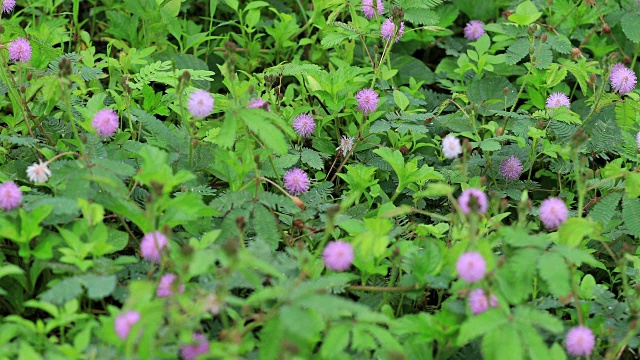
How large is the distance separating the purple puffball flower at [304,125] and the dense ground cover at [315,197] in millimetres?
18

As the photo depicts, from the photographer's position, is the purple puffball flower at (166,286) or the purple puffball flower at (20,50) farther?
the purple puffball flower at (20,50)

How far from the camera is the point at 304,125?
2.63m

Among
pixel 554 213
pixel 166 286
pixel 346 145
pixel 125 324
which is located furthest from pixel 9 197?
pixel 554 213

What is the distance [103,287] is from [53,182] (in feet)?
1.21

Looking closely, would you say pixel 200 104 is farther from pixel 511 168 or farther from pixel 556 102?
pixel 556 102

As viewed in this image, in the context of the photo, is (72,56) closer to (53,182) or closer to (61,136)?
(61,136)

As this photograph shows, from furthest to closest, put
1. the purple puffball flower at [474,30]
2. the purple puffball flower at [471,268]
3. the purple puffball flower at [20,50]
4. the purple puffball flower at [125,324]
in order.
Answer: the purple puffball flower at [474,30] → the purple puffball flower at [20,50] → the purple puffball flower at [471,268] → the purple puffball flower at [125,324]

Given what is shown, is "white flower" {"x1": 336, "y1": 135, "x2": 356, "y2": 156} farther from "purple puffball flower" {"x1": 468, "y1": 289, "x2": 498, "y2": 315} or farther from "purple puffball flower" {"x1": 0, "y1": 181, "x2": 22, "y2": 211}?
"purple puffball flower" {"x1": 0, "y1": 181, "x2": 22, "y2": 211}

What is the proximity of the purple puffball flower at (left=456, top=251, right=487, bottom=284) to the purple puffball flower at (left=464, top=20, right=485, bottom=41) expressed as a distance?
184 centimetres

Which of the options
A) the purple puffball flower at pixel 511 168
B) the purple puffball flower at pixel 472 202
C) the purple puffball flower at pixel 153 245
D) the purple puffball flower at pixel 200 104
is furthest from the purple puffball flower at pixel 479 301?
the purple puffball flower at pixel 511 168

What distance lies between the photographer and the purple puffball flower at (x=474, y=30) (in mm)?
3398

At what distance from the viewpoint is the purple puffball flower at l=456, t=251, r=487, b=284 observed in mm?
1735

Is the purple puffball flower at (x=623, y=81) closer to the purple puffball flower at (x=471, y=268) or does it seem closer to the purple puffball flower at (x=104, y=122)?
the purple puffball flower at (x=471, y=268)

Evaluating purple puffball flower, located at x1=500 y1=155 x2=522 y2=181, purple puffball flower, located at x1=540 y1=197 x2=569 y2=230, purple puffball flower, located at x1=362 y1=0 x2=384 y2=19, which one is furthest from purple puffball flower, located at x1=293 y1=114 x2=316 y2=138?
purple puffball flower, located at x1=540 y1=197 x2=569 y2=230
